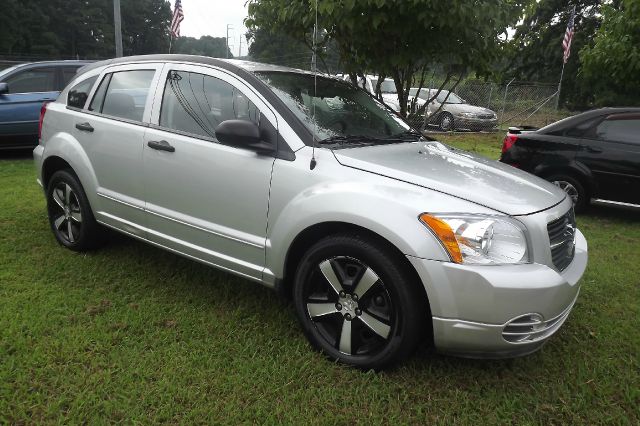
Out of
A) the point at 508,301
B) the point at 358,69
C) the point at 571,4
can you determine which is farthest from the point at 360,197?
the point at 571,4

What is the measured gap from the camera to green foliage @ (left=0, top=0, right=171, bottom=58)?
47312mm

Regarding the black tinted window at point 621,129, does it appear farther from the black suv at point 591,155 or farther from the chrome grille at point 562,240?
the chrome grille at point 562,240

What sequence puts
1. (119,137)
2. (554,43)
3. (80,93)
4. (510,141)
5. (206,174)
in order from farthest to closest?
(554,43) → (510,141) → (80,93) → (119,137) → (206,174)

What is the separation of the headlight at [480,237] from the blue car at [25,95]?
7.89 metres

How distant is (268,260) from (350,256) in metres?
0.55

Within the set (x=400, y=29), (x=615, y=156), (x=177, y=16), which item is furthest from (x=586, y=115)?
(x=177, y=16)

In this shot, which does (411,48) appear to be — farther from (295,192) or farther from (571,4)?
(571,4)

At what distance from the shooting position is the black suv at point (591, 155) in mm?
5719

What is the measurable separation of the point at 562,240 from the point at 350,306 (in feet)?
3.83

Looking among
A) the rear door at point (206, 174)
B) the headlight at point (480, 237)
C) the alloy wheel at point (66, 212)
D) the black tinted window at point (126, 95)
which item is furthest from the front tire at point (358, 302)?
the alloy wheel at point (66, 212)

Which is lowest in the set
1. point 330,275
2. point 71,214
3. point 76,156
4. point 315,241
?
point 71,214

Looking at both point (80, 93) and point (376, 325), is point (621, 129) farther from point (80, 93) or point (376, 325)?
point (80, 93)

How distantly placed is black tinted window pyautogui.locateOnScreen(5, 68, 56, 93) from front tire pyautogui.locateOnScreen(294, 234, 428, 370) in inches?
299

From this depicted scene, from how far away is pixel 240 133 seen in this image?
270cm
